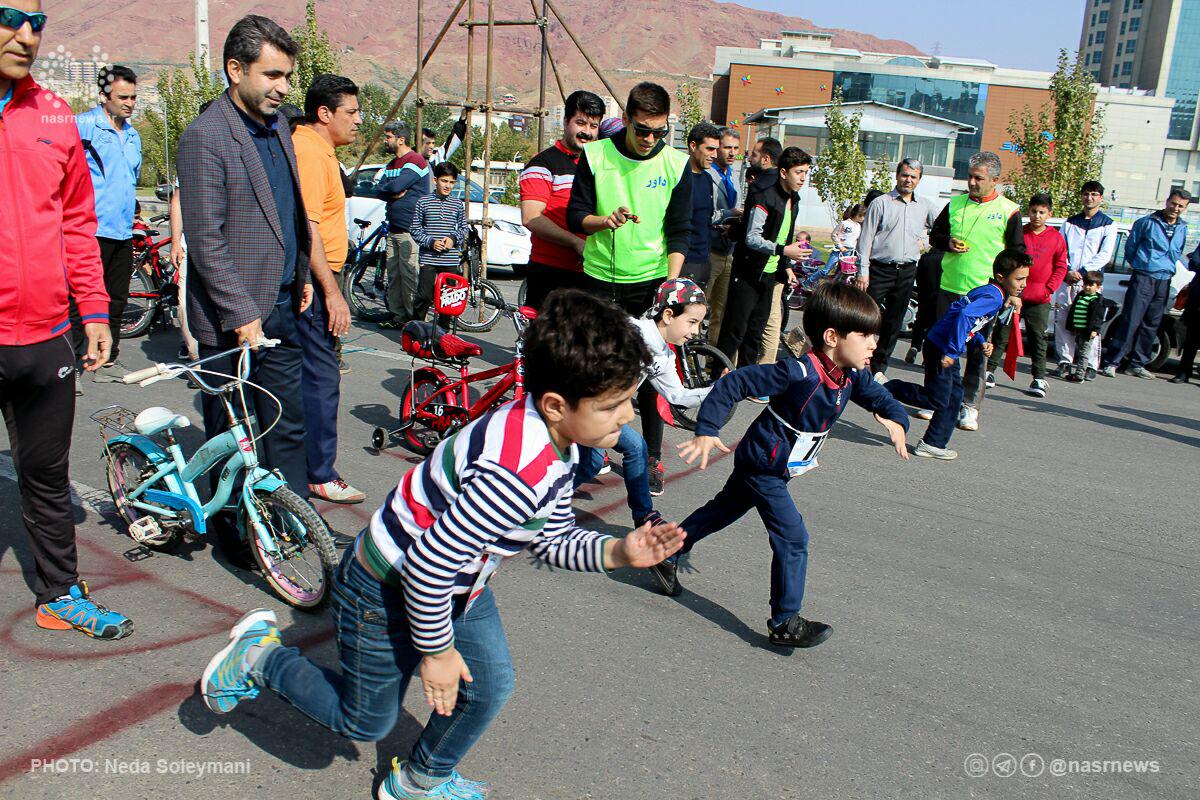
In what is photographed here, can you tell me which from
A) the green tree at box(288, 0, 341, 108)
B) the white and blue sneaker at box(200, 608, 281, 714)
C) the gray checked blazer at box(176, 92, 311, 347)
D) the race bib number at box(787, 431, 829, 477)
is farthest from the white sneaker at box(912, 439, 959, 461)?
the green tree at box(288, 0, 341, 108)

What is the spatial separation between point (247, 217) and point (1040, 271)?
803 centimetres

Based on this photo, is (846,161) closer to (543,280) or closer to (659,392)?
(543,280)

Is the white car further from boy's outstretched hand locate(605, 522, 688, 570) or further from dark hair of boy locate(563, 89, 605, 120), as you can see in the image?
boy's outstretched hand locate(605, 522, 688, 570)

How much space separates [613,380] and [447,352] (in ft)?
12.9

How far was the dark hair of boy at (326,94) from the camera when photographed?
4855mm

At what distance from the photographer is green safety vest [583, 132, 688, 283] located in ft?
18.1

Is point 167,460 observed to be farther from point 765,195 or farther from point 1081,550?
point 765,195

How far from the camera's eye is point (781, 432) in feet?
12.6

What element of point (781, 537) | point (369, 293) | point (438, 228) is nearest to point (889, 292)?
point (438, 228)

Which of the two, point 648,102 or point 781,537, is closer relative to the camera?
point 781,537

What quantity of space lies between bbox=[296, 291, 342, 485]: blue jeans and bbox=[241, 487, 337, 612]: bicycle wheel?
110cm

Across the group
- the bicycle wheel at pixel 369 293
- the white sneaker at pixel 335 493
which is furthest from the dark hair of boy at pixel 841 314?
the bicycle wheel at pixel 369 293

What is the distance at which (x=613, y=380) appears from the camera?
2.24 metres

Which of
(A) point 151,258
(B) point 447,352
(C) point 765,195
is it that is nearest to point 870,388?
(B) point 447,352
